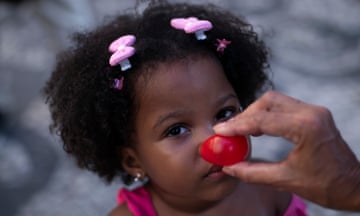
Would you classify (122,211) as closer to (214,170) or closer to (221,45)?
(214,170)

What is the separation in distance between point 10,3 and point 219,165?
317cm

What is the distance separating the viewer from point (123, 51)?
57.2 inches

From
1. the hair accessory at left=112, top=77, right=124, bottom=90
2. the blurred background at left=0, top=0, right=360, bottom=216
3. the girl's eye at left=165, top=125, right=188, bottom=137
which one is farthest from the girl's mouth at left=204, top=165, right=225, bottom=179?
the blurred background at left=0, top=0, right=360, bottom=216

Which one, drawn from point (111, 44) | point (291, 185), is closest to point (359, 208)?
point (291, 185)

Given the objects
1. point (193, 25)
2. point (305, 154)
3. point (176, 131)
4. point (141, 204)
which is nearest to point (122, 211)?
point (141, 204)

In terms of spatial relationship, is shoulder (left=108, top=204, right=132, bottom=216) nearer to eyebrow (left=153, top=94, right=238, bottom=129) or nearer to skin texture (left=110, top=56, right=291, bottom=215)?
skin texture (left=110, top=56, right=291, bottom=215)

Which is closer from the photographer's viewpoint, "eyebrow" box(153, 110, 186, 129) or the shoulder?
"eyebrow" box(153, 110, 186, 129)

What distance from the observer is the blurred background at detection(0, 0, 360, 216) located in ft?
8.46

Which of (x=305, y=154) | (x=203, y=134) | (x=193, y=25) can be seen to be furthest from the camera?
(x=193, y=25)

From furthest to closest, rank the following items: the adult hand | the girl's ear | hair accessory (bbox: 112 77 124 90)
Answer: the girl's ear < hair accessory (bbox: 112 77 124 90) < the adult hand

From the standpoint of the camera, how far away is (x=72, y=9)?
3188 mm

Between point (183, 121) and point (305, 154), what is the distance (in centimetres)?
43

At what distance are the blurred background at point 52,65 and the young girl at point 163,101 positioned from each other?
0.71 metres

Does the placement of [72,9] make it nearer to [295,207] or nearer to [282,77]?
[282,77]
